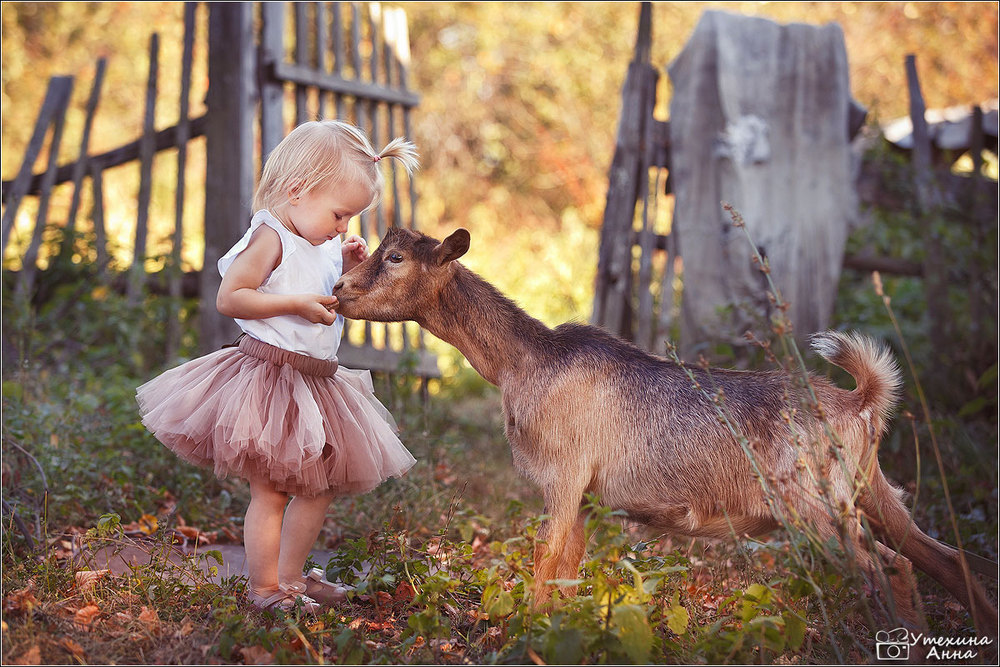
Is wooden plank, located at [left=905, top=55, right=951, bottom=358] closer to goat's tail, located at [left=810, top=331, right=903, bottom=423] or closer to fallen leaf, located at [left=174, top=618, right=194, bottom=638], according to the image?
goat's tail, located at [left=810, top=331, right=903, bottom=423]

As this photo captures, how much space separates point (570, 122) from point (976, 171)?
9.84 m

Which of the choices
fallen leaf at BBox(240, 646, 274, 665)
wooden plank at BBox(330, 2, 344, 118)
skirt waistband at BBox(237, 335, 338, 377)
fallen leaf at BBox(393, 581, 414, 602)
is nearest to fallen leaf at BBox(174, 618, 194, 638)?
fallen leaf at BBox(240, 646, 274, 665)

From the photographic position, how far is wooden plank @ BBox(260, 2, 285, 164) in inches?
270

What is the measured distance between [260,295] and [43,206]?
4863 mm

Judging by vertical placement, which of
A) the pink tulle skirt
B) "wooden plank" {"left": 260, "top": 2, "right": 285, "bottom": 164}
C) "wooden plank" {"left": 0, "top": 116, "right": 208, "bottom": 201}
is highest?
"wooden plank" {"left": 260, "top": 2, "right": 285, "bottom": 164}

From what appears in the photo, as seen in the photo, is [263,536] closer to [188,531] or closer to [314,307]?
[314,307]

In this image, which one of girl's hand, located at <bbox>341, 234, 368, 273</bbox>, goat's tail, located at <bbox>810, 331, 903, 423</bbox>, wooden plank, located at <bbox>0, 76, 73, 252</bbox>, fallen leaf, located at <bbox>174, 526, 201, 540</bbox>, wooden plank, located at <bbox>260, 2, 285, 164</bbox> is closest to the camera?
goat's tail, located at <bbox>810, 331, 903, 423</bbox>

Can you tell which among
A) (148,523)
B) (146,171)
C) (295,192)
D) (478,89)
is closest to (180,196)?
(146,171)

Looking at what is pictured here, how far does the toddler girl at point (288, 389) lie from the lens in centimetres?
352

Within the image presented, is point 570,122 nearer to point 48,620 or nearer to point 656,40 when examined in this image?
point 656,40

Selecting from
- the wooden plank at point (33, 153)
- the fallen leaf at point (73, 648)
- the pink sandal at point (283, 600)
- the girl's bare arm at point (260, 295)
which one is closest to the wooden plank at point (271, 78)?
the wooden plank at point (33, 153)

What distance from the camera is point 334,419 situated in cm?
373

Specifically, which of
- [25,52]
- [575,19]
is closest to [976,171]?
[575,19]

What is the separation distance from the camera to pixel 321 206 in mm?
3729
